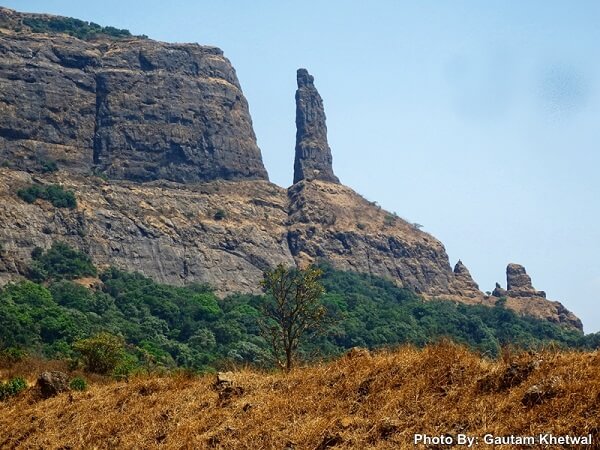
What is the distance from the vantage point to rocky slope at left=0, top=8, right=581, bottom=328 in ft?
373

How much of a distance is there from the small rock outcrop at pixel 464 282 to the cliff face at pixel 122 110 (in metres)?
41.7

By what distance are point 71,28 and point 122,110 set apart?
33429 mm

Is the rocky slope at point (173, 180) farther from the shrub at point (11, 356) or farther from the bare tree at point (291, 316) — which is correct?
the bare tree at point (291, 316)

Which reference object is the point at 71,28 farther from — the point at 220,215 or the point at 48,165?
the point at 220,215

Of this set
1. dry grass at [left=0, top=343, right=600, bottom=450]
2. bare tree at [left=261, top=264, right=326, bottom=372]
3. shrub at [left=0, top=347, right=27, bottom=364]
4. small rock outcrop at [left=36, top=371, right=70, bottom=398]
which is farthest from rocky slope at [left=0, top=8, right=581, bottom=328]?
dry grass at [left=0, top=343, right=600, bottom=450]

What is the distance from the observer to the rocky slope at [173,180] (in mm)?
113562

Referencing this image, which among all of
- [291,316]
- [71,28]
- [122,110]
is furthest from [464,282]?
[291,316]

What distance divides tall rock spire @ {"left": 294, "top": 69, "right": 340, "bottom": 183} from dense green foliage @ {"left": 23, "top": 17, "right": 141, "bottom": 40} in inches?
1556

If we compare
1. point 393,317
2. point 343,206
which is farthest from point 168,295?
point 343,206

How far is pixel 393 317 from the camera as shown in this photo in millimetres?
111938

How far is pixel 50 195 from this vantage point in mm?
109062

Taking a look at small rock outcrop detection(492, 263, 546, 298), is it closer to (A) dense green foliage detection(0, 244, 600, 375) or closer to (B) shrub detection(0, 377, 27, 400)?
(A) dense green foliage detection(0, 244, 600, 375)

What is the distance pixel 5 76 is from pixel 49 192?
2953 cm

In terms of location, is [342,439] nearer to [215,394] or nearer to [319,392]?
[319,392]
